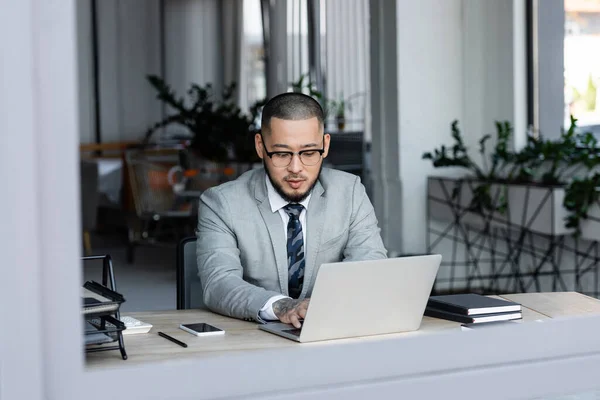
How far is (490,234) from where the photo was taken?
6.46 m

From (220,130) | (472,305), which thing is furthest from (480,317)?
(220,130)

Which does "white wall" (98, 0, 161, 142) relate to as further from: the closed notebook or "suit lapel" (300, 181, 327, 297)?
the closed notebook

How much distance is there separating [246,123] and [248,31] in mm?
4295

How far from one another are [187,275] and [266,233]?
350mm

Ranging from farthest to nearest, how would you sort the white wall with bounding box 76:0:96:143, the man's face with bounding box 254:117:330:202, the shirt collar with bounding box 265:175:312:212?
the white wall with bounding box 76:0:96:143 < the shirt collar with bounding box 265:175:312:212 < the man's face with bounding box 254:117:330:202

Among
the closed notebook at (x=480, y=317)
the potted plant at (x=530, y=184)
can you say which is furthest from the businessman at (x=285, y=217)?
the potted plant at (x=530, y=184)

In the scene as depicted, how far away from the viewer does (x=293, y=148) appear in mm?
2807

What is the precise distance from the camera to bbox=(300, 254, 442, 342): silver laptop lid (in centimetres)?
206

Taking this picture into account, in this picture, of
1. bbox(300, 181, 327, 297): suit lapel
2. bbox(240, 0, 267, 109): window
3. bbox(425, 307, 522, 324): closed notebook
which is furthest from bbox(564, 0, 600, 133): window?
bbox(240, 0, 267, 109): window

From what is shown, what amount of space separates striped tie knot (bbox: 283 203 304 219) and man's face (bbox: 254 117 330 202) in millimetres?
43

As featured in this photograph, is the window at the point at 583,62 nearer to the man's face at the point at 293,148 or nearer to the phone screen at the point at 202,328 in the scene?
the man's face at the point at 293,148

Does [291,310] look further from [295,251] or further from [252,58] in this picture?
[252,58]

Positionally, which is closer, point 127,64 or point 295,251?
point 295,251

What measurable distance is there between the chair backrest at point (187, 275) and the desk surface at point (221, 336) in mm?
319
